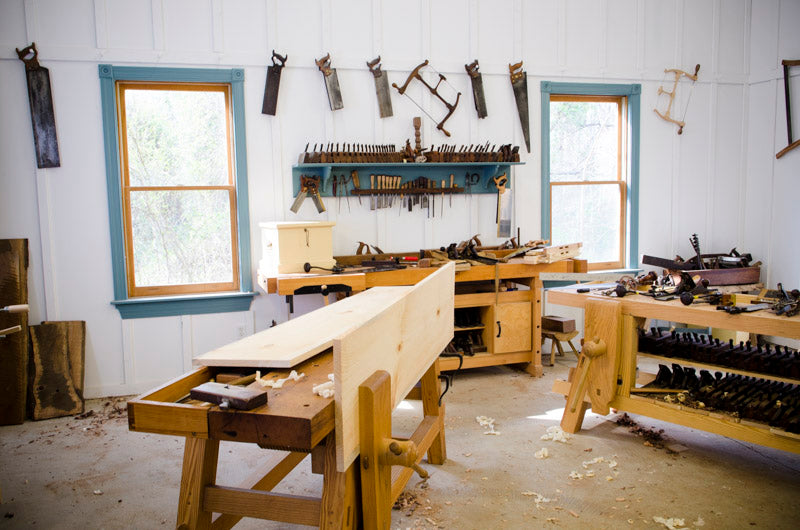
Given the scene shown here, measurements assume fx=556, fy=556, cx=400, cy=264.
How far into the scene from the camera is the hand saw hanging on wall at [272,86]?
4762 mm

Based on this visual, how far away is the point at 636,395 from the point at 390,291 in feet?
5.62

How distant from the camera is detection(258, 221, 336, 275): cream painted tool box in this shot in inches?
167

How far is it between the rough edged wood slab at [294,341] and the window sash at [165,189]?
8.20 ft

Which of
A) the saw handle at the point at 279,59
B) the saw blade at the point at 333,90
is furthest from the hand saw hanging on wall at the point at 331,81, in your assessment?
the saw handle at the point at 279,59

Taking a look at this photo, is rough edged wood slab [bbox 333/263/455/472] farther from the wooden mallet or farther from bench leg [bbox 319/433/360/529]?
the wooden mallet

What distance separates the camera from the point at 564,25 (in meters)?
5.52

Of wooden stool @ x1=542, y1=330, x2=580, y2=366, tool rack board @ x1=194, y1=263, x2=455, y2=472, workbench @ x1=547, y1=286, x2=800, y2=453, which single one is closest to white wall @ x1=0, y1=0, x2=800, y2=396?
wooden stool @ x1=542, y1=330, x2=580, y2=366

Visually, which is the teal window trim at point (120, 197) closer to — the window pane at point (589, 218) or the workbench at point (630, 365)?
the workbench at point (630, 365)

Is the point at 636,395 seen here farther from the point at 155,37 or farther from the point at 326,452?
the point at 155,37

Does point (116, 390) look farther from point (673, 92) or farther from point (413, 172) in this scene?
point (673, 92)

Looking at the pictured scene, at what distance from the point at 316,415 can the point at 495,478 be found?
192 centimetres

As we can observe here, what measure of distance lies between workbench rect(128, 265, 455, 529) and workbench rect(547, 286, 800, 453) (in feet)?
4.95

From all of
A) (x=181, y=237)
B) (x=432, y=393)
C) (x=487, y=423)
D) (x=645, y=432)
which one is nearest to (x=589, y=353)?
(x=645, y=432)

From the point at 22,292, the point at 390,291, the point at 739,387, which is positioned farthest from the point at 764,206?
the point at 22,292
